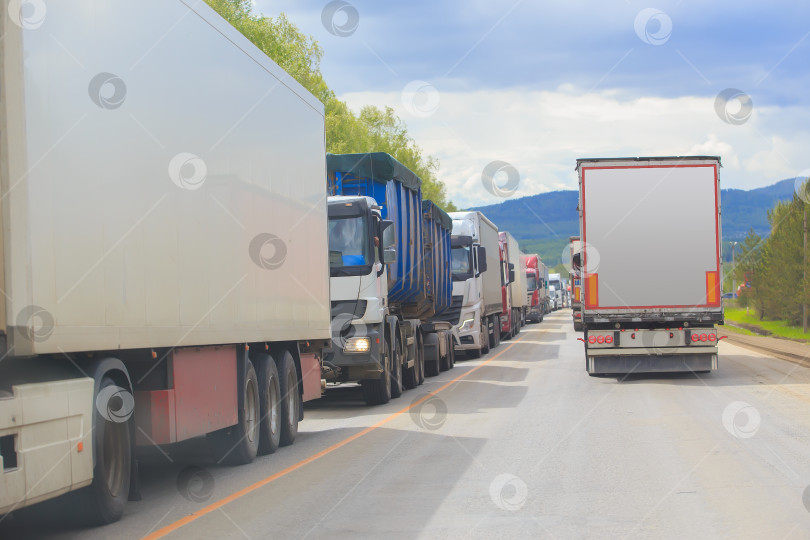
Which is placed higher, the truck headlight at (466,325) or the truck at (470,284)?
the truck at (470,284)

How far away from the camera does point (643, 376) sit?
22297 mm

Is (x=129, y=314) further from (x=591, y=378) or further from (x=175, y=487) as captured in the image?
(x=591, y=378)

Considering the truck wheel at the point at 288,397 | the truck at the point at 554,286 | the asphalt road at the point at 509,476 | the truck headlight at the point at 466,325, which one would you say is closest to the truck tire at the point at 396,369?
the asphalt road at the point at 509,476

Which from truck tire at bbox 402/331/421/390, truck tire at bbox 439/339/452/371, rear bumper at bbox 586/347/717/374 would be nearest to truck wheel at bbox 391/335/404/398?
truck tire at bbox 402/331/421/390

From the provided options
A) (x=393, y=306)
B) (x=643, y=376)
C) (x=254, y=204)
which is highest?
(x=254, y=204)

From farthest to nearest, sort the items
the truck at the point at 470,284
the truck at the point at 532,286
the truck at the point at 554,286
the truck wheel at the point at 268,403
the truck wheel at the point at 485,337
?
the truck at the point at 554,286
the truck at the point at 532,286
the truck wheel at the point at 485,337
the truck at the point at 470,284
the truck wheel at the point at 268,403

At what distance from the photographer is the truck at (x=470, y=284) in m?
30.2

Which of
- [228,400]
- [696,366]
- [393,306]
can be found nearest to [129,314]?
[228,400]

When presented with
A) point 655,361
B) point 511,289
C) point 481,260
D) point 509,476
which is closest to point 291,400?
point 509,476

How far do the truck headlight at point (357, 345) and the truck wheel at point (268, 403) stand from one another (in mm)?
4198

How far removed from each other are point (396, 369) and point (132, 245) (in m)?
11.2

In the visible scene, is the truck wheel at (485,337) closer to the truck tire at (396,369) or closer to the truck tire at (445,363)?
the truck tire at (445,363)

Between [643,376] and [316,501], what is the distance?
14823 mm

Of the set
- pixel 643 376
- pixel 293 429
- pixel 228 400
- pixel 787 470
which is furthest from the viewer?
pixel 643 376
